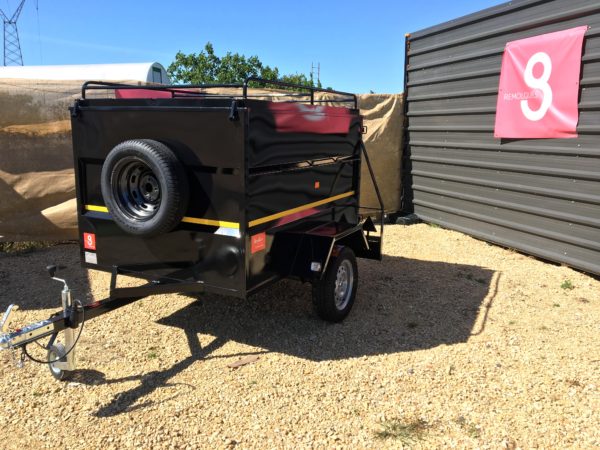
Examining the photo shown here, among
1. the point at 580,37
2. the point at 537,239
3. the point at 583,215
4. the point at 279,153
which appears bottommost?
the point at 537,239

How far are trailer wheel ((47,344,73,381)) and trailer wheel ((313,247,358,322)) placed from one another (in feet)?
6.63

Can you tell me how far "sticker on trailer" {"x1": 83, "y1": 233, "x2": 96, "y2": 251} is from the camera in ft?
13.7

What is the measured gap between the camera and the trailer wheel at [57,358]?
11.5 feet

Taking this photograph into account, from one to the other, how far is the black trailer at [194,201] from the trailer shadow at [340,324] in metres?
0.33

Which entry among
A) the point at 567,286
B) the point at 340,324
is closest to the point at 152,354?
the point at 340,324

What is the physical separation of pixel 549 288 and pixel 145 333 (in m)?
4.48

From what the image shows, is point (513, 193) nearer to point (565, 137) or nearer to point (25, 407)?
point (565, 137)

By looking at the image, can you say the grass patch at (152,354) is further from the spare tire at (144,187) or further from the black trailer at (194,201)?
the spare tire at (144,187)

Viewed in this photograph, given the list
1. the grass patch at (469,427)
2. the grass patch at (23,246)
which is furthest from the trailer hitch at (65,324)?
the grass patch at (23,246)

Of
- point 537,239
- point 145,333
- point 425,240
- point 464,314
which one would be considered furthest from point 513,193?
point 145,333

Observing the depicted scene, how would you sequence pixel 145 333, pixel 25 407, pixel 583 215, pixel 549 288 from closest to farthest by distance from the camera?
pixel 25 407, pixel 145 333, pixel 549 288, pixel 583 215

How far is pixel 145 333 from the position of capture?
4.39 meters

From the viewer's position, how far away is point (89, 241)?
420cm

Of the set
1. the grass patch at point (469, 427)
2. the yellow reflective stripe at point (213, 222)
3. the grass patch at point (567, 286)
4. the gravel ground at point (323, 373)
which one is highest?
the yellow reflective stripe at point (213, 222)
